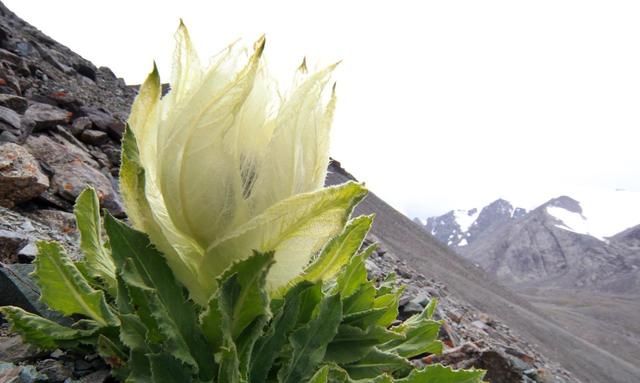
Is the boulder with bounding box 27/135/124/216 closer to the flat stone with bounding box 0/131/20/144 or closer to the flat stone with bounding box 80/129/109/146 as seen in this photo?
the flat stone with bounding box 0/131/20/144

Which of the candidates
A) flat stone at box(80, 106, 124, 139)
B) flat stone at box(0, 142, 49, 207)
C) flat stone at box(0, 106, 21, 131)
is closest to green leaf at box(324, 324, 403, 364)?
flat stone at box(0, 142, 49, 207)

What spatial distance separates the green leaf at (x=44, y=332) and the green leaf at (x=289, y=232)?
62cm

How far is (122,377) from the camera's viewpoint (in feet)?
5.59

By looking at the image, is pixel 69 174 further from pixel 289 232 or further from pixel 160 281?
pixel 289 232

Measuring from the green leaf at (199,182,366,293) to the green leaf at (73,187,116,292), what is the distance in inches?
22.4

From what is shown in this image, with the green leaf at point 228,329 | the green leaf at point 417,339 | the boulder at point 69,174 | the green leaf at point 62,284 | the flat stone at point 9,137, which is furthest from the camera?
the flat stone at point 9,137

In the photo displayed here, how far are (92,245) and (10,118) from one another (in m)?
3.99

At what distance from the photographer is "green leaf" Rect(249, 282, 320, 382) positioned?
1584mm

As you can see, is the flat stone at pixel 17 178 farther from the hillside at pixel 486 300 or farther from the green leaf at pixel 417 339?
the hillside at pixel 486 300

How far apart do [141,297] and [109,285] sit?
0.48 m

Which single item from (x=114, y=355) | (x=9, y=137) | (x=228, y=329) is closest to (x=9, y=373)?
(x=114, y=355)

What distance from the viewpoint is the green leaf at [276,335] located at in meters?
1.58

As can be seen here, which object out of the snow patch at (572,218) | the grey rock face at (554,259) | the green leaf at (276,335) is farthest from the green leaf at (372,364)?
the snow patch at (572,218)

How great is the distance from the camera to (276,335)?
5.36 ft
